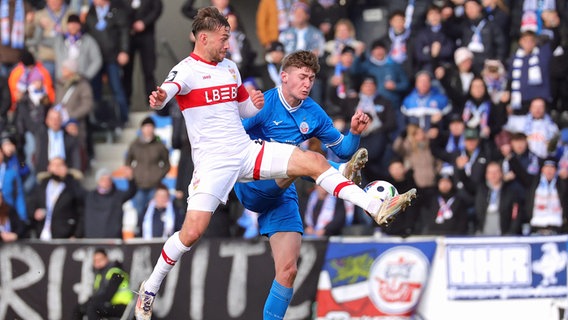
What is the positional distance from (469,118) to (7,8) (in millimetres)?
7441

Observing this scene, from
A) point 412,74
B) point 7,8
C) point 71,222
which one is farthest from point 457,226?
point 7,8

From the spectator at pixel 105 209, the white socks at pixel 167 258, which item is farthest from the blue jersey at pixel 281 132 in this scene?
the spectator at pixel 105 209

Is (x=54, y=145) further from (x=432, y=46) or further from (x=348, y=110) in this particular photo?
(x=432, y=46)

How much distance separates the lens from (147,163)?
58.3ft

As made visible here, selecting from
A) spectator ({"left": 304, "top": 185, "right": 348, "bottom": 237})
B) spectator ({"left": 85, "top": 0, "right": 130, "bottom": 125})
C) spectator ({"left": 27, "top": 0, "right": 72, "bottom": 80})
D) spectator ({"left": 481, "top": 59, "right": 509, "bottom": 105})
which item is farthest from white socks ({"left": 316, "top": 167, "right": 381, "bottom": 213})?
spectator ({"left": 27, "top": 0, "right": 72, "bottom": 80})

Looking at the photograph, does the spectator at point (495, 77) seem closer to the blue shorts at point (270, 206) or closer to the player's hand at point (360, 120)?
the blue shorts at point (270, 206)

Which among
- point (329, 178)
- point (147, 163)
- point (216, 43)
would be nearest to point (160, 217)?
point (147, 163)

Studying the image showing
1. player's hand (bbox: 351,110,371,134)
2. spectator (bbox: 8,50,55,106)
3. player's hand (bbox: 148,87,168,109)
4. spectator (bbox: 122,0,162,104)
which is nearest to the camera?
player's hand (bbox: 148,87,168,109)

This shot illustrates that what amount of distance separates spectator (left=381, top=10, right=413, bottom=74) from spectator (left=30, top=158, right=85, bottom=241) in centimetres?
484

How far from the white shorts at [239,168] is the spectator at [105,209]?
639cm

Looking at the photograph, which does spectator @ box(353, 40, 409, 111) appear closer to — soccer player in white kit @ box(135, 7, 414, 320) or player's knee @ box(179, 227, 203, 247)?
soccer player in white kit @ box(135, 7, 414, 320)

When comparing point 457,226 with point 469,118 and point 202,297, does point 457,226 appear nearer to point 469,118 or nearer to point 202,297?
point 469,118

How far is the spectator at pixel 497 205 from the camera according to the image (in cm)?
1627

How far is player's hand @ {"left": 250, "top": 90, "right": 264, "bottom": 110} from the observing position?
1086 cm
